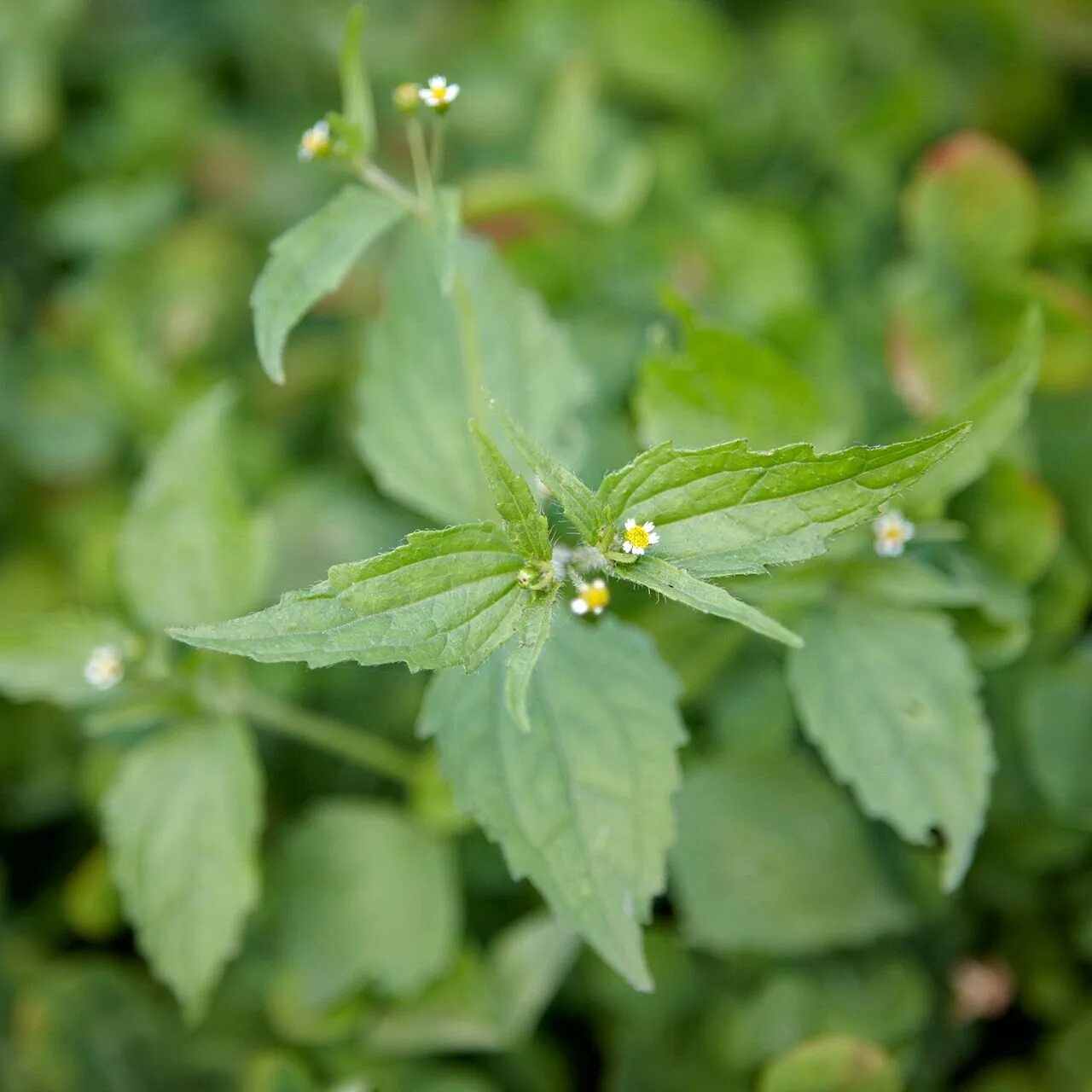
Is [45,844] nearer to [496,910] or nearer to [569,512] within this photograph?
[496,910]

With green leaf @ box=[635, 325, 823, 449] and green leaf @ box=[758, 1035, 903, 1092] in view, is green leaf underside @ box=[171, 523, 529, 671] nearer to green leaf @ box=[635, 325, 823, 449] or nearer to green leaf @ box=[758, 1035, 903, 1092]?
green leaf @ box=[635, 325, 823, 449]

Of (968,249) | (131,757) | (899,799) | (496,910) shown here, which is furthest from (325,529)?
(968,249)

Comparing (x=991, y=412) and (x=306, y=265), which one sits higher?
(x=306, y=265)

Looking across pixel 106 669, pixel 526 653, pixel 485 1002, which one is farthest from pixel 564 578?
pixel 485 1002

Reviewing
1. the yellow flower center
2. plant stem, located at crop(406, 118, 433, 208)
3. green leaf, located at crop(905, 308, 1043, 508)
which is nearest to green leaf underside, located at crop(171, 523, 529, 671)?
the yellow flower center

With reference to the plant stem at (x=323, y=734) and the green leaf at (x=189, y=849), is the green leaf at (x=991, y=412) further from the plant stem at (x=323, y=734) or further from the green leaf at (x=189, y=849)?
the green leaf at (x=189, y=849)

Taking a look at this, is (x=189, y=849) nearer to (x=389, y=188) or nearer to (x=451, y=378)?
(x=451, y=378)
